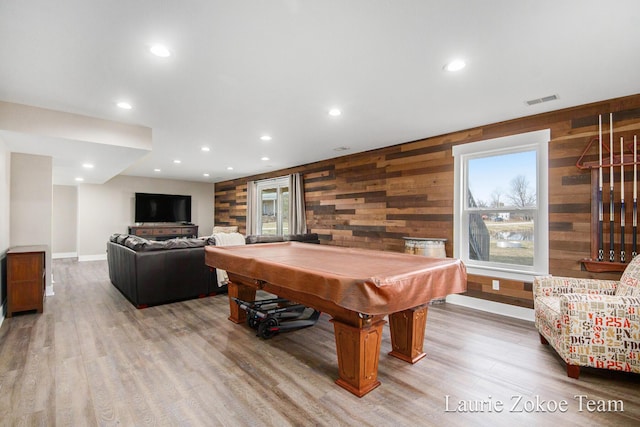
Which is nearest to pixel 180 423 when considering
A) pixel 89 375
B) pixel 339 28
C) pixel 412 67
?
pixel 89 375

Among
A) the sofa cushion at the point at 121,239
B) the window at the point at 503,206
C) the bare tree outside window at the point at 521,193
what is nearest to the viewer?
the window at the point at 503,206

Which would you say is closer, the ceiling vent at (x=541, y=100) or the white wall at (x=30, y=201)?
the ceiling vent at (x=541, y=100)

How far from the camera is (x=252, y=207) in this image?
336 inches

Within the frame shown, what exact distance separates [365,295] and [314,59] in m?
1.82

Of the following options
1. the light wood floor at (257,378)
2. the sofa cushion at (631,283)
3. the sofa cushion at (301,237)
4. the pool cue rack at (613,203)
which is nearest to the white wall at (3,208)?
the light wood floor at (257,378)

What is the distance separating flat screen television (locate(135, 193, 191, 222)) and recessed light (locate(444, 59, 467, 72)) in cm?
896

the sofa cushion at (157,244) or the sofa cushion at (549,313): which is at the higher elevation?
the sofa cushion at (157,244)

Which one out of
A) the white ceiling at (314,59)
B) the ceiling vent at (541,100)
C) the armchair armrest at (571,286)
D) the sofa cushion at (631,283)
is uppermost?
the white ceiling at (314,59)

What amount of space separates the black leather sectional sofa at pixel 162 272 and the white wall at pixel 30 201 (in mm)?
1058

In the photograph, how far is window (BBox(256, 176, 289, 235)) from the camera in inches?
309

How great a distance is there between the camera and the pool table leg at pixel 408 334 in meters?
2.48

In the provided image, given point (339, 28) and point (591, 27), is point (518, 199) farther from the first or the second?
point (339, 28)

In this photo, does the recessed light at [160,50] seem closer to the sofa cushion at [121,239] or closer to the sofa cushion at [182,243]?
the sofa cushion at [182,243]

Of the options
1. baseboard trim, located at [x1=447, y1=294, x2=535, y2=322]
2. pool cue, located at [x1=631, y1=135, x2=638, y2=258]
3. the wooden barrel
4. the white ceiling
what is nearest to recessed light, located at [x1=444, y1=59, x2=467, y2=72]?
the white ceiling
